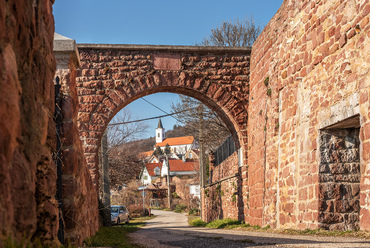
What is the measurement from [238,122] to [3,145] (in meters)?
8.83

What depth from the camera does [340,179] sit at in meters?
6.27

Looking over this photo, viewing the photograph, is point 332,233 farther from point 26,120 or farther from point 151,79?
point 151,79

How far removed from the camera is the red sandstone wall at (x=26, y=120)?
1778 mm

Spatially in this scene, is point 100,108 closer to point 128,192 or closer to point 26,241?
point 26,241

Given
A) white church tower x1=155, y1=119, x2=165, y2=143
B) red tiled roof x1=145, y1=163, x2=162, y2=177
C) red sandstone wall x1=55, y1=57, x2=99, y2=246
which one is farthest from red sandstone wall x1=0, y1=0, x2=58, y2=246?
white church tower x1=155, y1=119, x2=165, y2=143

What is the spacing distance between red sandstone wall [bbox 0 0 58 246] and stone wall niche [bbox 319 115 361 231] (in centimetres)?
455

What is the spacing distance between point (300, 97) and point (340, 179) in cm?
169

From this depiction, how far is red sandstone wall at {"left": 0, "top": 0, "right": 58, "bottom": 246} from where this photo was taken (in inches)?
70.0

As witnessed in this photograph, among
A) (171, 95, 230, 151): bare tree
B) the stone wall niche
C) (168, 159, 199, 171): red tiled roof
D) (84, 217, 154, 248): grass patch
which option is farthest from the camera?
(168, 159, 199, 171): red tiled roof

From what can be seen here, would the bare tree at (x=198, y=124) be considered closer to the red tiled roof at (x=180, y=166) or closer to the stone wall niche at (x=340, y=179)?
the stone wall niche at (x=340, y=179)

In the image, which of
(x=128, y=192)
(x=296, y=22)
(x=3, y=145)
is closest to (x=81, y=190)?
(x=3, y=145)

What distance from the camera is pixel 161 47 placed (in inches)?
399

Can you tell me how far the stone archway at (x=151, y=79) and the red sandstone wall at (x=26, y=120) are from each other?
6.88 metres

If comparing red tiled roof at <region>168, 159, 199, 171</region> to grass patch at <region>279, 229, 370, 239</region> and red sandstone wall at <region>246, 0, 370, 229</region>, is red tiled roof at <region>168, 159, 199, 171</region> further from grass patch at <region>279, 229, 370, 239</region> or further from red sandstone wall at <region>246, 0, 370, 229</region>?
grass patch at <region>279, 229, 370, 239</region>
